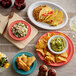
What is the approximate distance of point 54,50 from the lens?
103 inches

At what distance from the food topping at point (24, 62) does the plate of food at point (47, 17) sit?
68 cm

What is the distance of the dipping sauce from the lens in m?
2.74

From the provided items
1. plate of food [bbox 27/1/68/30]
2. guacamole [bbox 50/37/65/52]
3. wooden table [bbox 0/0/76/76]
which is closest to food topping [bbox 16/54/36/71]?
wooden table [bbox 0/0/76/76]

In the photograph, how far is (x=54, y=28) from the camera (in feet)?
9.57

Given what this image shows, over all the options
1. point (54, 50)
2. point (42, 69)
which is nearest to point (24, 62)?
point (42, 69)

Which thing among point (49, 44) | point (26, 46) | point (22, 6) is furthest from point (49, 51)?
point (22, 6)

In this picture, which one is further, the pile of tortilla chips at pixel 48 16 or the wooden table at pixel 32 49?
the pile of tortilla chips at pixel 48 16

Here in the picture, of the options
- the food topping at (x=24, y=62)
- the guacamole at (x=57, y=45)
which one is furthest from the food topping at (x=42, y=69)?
the guacamole at (x=57, y=45)

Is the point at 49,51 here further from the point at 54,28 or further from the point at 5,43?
the point at 5,43

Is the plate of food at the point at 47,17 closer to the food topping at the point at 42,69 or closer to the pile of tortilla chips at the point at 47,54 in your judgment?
the pile of tortilla chips at the point at 47,54

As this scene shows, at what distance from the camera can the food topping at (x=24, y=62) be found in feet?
7.86

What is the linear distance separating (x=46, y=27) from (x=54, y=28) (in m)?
0.13

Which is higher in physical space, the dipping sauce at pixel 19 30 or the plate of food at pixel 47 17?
the plate of food at pixel 47 17

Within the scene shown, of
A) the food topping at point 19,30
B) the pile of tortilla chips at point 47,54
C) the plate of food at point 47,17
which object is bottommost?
the pile of tortilla chips at point 47,54
